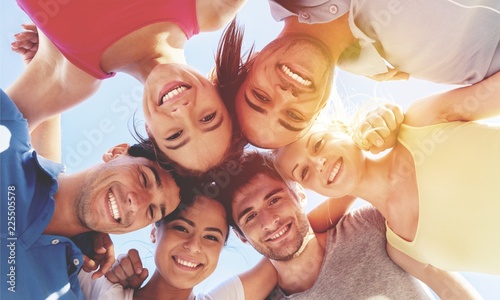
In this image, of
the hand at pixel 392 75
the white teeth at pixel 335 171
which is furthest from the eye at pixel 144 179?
the hand at pixel 392 75

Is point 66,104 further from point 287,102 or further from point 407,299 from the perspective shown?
point 407,299

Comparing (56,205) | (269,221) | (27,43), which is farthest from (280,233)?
(27,43)

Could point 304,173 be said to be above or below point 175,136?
below

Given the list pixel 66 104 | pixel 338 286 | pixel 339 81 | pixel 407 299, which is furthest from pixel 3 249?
pixel 407 299

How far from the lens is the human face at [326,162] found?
5.76ft

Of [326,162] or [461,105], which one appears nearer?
[461,105]

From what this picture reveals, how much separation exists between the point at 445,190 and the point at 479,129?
26 cm

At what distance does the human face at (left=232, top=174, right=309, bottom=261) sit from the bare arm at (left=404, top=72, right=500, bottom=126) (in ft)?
2.31

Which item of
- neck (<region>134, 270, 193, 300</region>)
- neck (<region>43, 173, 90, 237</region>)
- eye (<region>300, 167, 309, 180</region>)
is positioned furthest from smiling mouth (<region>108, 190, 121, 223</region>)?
eye (<region>300, 167, 309, 180</region>)

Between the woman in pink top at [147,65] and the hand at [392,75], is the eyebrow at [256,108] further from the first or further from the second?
the hand at [392,75]

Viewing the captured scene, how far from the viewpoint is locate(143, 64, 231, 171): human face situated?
1663 millimetres

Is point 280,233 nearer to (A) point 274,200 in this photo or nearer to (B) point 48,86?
(A) point 274,200

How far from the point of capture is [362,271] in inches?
80.7

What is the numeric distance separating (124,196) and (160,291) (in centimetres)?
58
